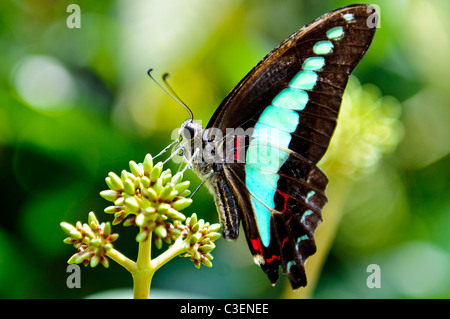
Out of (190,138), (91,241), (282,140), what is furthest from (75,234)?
(282,140)

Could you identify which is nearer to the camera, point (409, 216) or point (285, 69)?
point (285, 69)

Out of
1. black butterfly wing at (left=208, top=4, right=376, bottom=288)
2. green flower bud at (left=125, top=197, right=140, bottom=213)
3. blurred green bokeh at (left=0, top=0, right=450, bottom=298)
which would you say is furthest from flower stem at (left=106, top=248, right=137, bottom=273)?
blurred green bokeh at (left=0, top=0, right=450, bottom=298)

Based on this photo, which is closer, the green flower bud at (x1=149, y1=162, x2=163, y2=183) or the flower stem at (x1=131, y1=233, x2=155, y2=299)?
the flower stem at (x1=131, y1=233, x2=155, y2=299)

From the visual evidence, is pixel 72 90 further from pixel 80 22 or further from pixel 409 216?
pixel 409 216

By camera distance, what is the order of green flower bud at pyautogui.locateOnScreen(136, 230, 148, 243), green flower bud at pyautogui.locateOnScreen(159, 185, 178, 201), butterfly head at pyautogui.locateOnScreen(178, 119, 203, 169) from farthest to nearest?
1. butterfly head at pyautogui.locateOnScreen(178, 119, 203, 169)
2. green flower bud at pyautogui.locateOnScreen(159, 185, 178, 201)
3. green flower bud at pyautogui.locateOnScreen(136, 230, 148, 243)

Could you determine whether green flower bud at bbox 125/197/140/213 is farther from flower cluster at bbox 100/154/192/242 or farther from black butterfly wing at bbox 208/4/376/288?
black butterfly wing at bbox 208/4/376/288

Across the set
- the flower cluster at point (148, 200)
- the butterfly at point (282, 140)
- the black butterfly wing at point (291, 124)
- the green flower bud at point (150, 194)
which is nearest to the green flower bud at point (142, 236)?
the flower cluster at point (148, 200)

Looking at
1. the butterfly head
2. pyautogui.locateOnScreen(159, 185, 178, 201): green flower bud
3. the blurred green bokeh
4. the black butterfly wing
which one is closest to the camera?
pyautogui.locateOnScreen(159, 185, 178, 201): green flower bud
